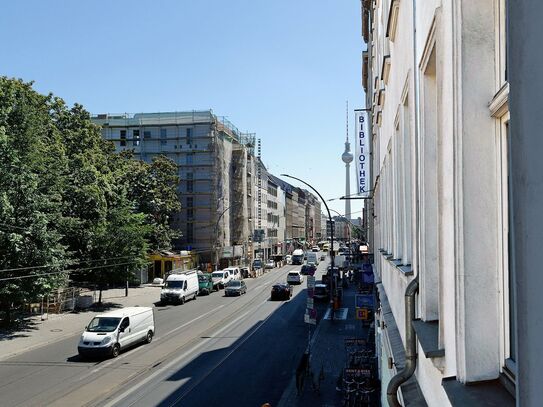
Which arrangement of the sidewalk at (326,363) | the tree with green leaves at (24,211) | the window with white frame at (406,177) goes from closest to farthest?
the window with white frame at (406,177) → the sidewalk at (326,363) → the tree with green leaves at (24,211)

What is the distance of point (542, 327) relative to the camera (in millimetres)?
1041

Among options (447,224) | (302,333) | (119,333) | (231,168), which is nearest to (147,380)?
(119,333)

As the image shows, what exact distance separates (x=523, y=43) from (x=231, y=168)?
240ft

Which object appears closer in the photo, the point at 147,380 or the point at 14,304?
the point at 147,380

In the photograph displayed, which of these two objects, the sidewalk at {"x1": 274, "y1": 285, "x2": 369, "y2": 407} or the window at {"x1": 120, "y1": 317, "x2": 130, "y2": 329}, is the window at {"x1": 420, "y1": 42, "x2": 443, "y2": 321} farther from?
the window at {"x1": 120, "y1": 317, "x2": 130, "y2": 329}

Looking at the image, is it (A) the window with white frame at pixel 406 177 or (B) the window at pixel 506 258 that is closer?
(B) the window at pixel 506 258

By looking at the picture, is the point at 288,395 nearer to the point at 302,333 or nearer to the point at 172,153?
the point at 302,333

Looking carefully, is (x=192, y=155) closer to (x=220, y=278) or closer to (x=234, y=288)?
(x=220, y=278)

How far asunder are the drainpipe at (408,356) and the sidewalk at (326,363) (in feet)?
39.5

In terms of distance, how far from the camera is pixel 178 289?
A: 39.2 metres

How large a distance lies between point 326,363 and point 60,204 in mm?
17268

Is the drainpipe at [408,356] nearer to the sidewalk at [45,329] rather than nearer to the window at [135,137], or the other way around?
the sidewalk at [45,329]

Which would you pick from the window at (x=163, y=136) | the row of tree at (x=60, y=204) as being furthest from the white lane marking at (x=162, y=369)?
the window at (x=163, y=136)

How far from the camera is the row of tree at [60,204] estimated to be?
969 inches
